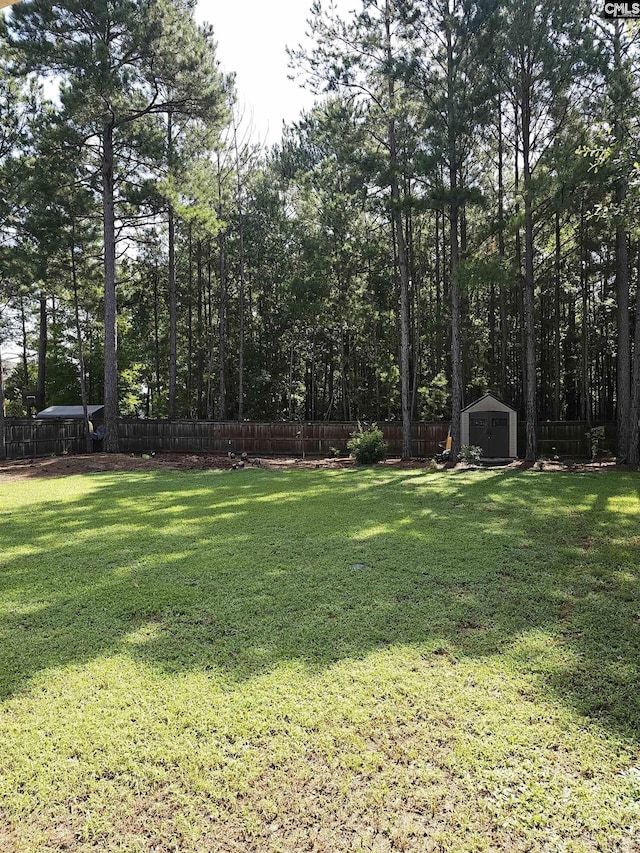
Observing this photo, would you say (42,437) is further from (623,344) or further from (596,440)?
(623,344)

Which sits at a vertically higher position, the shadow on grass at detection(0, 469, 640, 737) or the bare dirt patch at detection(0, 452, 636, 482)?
the bare dirt patch at detection(0, 452, 636, 482)

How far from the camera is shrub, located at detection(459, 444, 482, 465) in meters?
12.1

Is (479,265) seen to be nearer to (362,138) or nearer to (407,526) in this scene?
(362,138)

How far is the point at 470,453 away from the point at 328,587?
926cm

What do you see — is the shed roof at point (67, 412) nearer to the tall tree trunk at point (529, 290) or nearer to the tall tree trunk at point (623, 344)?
the tall tree trunk at point (529, 290)

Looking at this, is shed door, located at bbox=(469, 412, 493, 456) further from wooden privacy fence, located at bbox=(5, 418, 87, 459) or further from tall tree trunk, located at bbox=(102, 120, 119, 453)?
wooden privacy fence, located at bbox=(5, 418, 87, 459)

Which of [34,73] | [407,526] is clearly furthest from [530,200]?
[34,73]

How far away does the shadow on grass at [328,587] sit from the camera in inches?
101

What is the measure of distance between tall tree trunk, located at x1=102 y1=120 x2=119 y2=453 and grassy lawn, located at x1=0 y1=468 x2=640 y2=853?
11.5 meters

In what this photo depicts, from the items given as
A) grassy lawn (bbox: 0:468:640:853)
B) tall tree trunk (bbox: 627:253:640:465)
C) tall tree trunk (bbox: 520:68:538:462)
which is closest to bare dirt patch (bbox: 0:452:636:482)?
tall tree trunk (bbox: 627:253:640:465)

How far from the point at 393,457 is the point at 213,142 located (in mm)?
11403

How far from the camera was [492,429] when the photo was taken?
1303 cm

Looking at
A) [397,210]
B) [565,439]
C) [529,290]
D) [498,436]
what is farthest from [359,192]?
[565,439]

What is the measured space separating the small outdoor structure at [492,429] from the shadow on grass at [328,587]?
20.0ft
